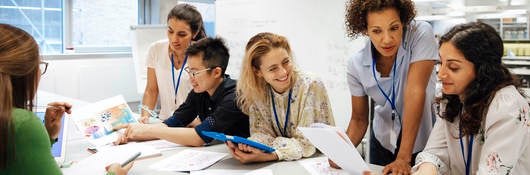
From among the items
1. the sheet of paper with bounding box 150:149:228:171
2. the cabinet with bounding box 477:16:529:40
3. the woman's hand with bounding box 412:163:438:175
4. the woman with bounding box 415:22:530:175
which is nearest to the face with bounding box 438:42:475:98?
the woman with bounding box 415:22:530:175

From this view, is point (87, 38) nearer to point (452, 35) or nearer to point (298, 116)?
point (298, 116)

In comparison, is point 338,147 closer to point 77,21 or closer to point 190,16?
point 190,16

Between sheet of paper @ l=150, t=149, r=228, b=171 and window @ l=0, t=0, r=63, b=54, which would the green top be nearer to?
sheet of paper @ l=150, t=149, r=228, b=171

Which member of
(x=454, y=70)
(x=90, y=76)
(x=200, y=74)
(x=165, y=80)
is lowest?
(x=90, y=76)

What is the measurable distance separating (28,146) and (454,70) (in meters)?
1.19

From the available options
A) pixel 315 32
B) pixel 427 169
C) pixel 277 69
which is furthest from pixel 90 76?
pixel 427 169

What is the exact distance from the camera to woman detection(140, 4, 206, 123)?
94.3 inches

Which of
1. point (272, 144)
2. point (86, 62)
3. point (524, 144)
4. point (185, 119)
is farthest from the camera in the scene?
point (86, 62)

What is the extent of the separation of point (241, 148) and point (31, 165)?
29.6 inches

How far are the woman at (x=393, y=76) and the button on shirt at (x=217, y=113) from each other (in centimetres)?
50

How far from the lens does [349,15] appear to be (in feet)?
5.79

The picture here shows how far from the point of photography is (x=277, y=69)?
177cm

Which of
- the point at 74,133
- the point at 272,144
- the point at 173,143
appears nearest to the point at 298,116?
the point at 272,144

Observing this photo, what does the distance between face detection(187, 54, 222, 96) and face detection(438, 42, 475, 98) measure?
3.37ft
